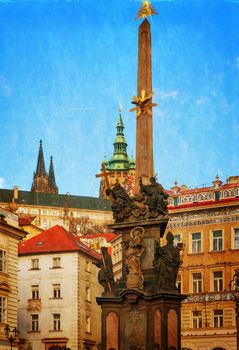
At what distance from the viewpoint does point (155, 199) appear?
2642 centimetres

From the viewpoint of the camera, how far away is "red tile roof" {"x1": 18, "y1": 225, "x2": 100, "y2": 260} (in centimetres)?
5633

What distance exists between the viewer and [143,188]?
26.7 meters

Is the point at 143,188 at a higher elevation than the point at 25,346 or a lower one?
higher

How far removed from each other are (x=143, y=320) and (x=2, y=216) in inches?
682

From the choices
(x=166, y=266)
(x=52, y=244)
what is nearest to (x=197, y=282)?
(x=52, y=244)

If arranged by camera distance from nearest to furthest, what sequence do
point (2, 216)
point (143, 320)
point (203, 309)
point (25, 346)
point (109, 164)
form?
point (143, 320) < point (2, 216) < point (203, 309) < point (25, 346) < point (109, 164)

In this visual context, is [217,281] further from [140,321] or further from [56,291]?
[140,321]

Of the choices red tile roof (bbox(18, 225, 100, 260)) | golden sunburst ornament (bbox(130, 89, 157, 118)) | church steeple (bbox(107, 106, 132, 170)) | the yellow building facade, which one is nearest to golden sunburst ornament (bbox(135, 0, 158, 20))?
golden sunburst ornament (bbox(130, 89, 157, 118))

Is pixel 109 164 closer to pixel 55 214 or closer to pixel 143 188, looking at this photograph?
pixel 55 214

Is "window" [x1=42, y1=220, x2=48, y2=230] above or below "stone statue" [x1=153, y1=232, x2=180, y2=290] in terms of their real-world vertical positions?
above

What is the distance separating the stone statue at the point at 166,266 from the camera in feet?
84.0

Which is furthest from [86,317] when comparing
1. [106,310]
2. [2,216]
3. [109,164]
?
[109,164]

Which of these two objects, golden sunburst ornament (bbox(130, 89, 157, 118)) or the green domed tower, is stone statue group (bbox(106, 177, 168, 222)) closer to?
golden sunburst ornament (bbox(130, 89, 157, 118))

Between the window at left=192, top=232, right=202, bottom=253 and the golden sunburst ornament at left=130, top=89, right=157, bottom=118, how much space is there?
20735 millimetres
